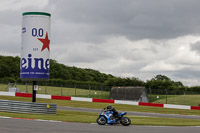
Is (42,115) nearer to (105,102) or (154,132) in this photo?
(154,132)

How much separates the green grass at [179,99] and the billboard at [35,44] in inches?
1101

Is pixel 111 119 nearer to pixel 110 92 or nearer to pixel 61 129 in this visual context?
pixel 61 129

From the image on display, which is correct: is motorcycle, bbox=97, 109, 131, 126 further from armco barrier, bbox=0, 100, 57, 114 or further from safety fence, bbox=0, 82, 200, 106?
safety fence, bbox=0, 82, 200, 106

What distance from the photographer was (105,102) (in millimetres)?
45844

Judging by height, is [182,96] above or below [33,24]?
below

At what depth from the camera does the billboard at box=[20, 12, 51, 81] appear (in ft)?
80.8

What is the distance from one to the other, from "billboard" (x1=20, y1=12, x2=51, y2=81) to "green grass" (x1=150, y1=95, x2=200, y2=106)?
28.0 meters

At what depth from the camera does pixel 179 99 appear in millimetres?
50281

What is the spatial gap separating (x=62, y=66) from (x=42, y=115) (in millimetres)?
115807

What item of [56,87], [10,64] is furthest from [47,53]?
[10,64]

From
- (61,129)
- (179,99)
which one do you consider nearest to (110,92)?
(179,99)

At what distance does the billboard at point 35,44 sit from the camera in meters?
24.6

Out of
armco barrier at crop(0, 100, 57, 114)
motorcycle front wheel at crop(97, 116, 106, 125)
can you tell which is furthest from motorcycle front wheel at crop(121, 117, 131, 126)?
armco barrier at crop(0, 100, 57, 114)

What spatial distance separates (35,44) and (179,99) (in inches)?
1206
